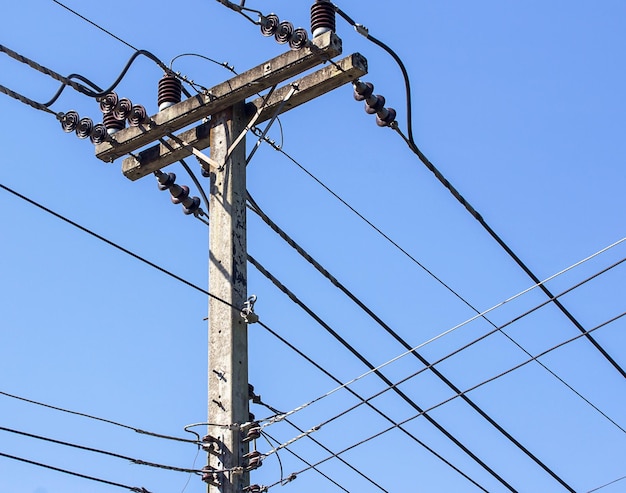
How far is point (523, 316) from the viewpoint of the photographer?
450 inches

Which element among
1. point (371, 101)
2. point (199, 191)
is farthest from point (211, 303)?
point (371, 101)

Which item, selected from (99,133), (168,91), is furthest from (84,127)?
(168,91)

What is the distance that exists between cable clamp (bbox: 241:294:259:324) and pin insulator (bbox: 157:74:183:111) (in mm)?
2196

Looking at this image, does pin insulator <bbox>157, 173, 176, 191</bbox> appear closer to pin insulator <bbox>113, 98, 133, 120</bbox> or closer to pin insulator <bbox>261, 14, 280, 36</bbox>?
pin insulator <bbox>113, 98, 133, 120</bbox>

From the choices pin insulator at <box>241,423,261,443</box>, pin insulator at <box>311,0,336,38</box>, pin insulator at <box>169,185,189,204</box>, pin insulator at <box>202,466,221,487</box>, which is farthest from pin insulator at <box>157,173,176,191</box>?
pin insulator at <box>202,466,221,487</box>

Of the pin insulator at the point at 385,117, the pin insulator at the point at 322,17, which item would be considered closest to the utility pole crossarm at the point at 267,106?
the pin insulator at the point at 322,17

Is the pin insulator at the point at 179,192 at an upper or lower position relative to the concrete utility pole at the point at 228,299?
upper

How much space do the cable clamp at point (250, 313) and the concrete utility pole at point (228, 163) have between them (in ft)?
0.18

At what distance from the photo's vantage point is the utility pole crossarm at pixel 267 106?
11391mm

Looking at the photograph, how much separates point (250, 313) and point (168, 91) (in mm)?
2442

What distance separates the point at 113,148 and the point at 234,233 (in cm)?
169

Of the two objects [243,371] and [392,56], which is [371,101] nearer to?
[392,56]

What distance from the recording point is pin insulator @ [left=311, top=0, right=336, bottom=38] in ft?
37.1

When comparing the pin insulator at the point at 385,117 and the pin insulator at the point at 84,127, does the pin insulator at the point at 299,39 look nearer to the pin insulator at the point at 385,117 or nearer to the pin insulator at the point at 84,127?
the pin insulator at the point at 385,117
